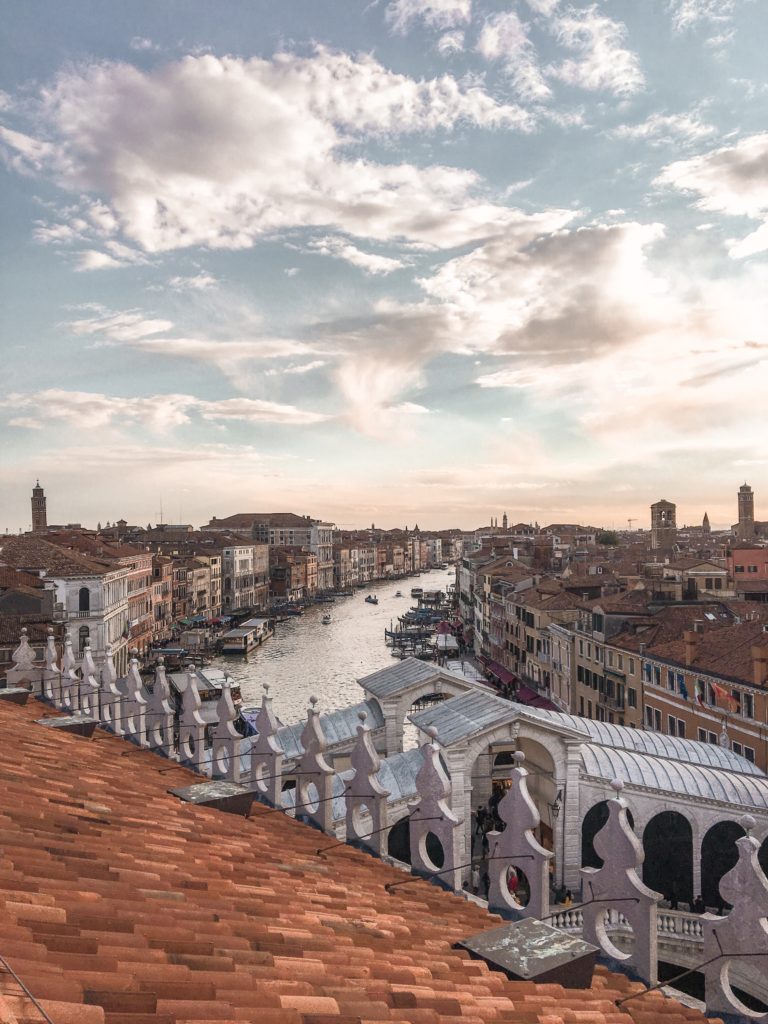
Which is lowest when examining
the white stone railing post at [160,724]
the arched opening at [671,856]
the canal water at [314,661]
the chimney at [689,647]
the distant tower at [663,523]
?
the canal water at [314,661]

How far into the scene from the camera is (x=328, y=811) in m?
7.78

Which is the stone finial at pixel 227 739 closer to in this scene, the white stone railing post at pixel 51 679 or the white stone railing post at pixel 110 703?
the white stone railing post at pixel 110 703

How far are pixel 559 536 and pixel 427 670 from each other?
12527 cm

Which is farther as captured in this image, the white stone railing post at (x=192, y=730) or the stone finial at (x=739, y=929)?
the white stone railing post at (x=192, y=730)

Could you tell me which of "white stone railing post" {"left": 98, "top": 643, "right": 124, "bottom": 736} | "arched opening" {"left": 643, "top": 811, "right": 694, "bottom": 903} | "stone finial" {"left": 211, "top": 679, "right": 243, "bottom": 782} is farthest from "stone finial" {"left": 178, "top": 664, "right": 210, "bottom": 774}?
"arched opening" {"left": 643, "top": 811, "right": 694, "bottom": 903}

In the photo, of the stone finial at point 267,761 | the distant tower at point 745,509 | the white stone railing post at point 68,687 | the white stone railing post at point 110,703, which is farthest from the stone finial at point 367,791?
the distant tower at point 745,509

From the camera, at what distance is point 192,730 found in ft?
33.5

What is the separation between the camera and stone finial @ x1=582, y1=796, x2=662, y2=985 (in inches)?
192

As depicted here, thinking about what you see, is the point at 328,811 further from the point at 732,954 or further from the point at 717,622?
the point at 717,622

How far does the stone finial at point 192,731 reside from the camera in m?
10.1

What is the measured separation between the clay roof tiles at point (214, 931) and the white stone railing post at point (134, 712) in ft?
13.7

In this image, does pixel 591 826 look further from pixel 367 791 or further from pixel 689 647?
pixel 689 647

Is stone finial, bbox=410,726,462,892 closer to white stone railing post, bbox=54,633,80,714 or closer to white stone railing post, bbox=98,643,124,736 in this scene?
white stone railing post, bbox=98,643,124,736

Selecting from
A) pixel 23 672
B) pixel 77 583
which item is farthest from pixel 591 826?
pixel 77 583
